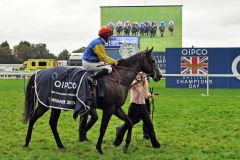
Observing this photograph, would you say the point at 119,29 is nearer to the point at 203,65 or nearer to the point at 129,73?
the point at 203,65

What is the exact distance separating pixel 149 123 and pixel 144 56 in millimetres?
1241

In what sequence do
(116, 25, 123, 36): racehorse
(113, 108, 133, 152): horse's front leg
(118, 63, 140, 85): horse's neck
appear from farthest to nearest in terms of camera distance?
(116, 25, 123, 36): racehorse → (118, 63, 140, 85): horse's neck → (113, 108, 133, 152): horse's front leg

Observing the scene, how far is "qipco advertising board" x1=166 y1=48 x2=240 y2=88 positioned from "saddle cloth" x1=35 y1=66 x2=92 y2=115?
59.2ft

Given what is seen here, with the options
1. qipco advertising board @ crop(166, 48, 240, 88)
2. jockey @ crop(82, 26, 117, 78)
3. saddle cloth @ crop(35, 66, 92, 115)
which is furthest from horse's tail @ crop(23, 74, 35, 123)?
qipco advertising board @ crop(166, 48, 240, 88)

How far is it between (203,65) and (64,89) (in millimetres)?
18703

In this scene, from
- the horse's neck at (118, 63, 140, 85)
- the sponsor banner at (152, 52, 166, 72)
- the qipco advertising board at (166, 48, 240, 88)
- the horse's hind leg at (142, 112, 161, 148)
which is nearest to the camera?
the horse's neck at (118, 63, 140, 85)

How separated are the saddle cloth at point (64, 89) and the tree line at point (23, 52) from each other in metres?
82.3

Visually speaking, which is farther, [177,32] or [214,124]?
[177,32]

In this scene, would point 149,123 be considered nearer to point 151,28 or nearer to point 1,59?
point 151,28

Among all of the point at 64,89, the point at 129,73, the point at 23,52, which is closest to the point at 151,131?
the point at 129,73

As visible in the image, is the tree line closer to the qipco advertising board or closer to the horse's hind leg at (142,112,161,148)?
the qipco advertising board

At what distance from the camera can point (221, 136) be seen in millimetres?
9203

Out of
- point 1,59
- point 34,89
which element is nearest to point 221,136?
point 34,89

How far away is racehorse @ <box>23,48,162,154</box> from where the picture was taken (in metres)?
7.58
